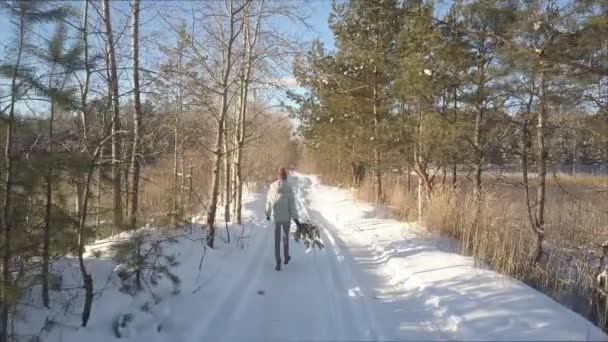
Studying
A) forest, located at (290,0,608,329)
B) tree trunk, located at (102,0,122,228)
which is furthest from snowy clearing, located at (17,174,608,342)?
forest, located at (290,0,608,329)

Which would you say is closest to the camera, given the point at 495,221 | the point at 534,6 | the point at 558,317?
the point at 558,317

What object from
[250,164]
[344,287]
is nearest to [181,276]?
[344,287]

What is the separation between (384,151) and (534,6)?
8.46 meters

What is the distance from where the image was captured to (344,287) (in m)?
6.57

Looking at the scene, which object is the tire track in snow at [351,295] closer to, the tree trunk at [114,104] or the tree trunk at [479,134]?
the tree trunk at [114,104]

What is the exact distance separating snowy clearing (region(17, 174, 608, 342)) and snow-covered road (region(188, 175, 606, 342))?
13 mm

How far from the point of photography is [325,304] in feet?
18.8

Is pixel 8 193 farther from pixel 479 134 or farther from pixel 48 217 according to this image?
pixel 479 134

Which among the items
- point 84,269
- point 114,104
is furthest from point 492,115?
point 84,269

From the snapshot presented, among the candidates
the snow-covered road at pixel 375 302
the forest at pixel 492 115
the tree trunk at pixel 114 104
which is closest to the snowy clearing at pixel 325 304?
the snow-covered road at pixel 375 302

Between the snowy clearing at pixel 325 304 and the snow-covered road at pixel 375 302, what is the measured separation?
1 cm

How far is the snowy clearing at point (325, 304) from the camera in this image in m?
4.47

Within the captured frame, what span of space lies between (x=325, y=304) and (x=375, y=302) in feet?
2.34

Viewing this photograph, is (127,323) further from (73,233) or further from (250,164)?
(250,164)
